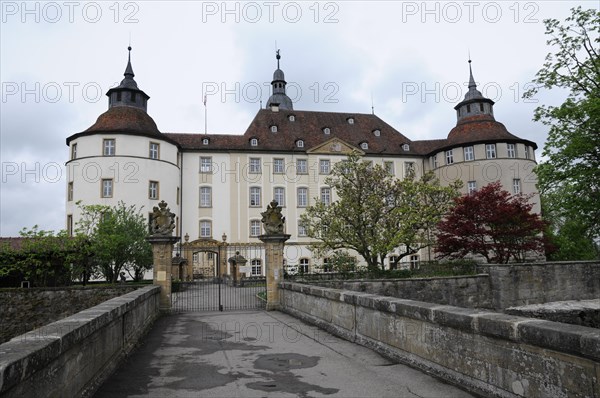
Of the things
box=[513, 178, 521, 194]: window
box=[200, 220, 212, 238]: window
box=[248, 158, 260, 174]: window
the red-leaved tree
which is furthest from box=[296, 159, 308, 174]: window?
the red-leaved tree

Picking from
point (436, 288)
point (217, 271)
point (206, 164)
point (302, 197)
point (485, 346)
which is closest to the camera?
point (485, 346)

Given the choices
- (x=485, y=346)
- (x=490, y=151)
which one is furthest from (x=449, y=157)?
(x=485, y=346)

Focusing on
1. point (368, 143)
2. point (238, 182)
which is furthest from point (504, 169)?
point (238, 182)

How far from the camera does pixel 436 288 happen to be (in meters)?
18.5

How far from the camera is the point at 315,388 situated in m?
5.44

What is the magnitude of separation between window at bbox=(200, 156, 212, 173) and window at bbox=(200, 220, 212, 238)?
4297 mm

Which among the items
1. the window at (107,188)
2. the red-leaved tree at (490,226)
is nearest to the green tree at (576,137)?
the red-leaved tree at (490,226)

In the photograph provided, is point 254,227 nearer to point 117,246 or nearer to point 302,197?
point 302,197

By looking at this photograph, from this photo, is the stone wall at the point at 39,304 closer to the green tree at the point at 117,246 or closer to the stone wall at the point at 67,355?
the green tree at the point at 117,246

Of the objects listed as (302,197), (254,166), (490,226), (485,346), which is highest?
(254,166)

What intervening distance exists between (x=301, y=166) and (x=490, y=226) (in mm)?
19109

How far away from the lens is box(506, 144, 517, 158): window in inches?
1454

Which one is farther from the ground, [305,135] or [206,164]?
[305,135]

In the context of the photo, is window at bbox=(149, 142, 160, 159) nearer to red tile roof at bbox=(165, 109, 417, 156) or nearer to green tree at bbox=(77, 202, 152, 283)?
red tile roof at bbox=(165, 109, 417, 156)
